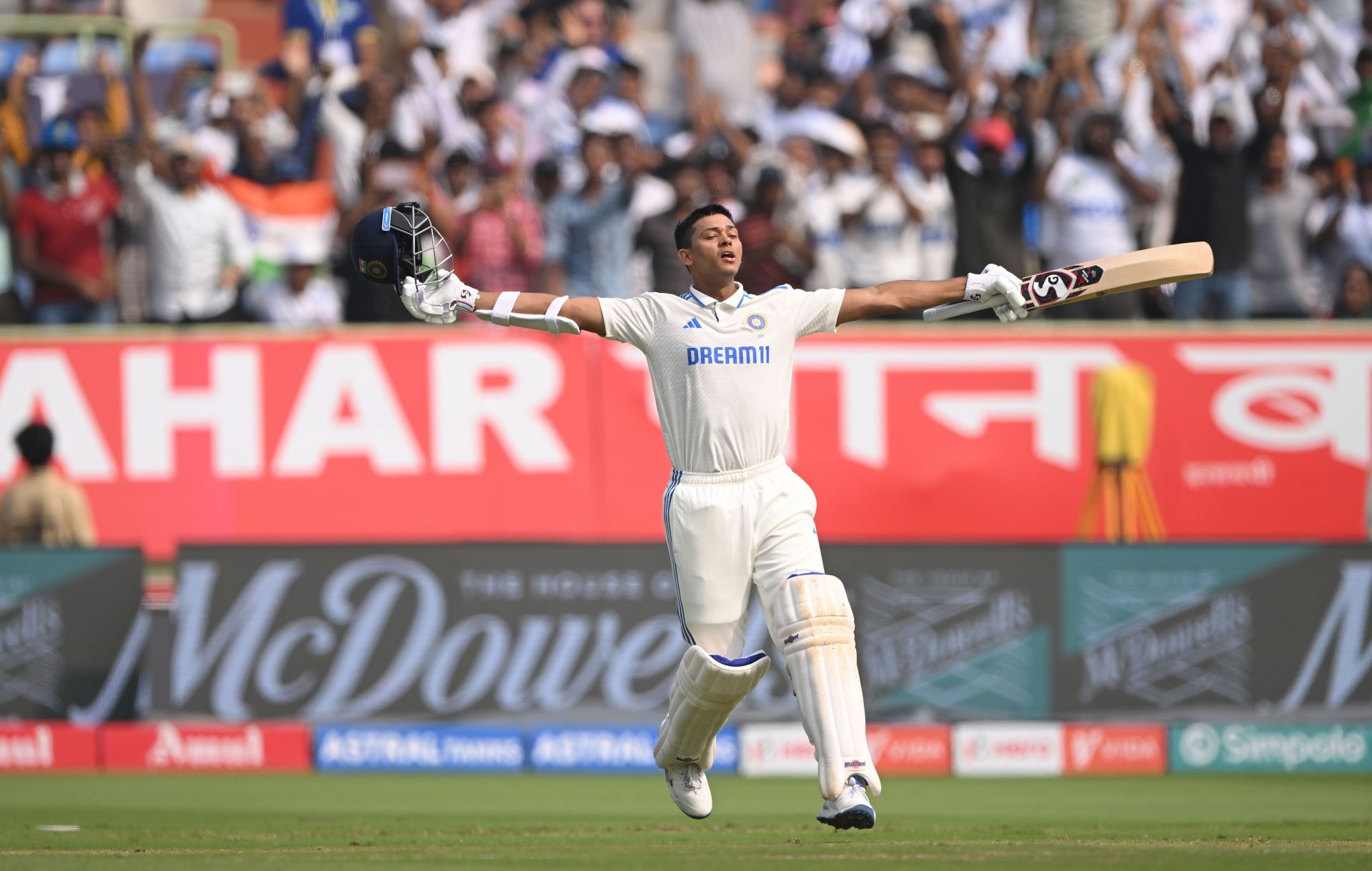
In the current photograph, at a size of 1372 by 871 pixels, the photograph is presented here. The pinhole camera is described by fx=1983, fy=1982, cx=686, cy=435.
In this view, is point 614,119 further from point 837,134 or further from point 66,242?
point 66,242

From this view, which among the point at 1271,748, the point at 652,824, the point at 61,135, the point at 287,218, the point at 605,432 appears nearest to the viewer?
the point at 652,824

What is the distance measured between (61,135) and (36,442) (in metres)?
3.25

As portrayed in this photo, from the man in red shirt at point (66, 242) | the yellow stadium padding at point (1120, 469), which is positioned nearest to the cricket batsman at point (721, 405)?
the yellow stadium padding at point (1120, 469)

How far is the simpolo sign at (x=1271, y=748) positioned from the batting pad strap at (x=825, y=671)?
486 centimetres

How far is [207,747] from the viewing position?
11031 millimetres

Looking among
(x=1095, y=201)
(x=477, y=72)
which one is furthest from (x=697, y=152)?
(x=1095, y=201)

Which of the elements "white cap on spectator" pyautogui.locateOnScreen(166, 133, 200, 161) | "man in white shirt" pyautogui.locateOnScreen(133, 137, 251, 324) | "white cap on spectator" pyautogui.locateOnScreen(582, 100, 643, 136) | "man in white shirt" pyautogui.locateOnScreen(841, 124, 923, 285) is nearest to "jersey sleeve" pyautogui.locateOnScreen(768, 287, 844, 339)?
"man in white shirt" pyautogui.locateOnScreen(841, 124, 923, 285)

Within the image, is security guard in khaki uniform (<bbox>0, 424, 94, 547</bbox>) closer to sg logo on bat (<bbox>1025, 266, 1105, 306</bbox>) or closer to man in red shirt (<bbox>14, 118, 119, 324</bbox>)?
man in red shirt (<bbox>14, 118, 119, 324</bbox>)

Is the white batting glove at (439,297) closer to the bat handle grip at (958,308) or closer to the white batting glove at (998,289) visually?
the bat handle grip at (958,308)

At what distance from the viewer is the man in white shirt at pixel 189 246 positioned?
1349 cm

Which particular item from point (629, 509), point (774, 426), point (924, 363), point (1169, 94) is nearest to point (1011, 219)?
point (924, 363)

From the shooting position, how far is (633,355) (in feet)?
43.1

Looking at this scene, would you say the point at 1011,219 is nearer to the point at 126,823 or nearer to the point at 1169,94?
the point at 1169,94

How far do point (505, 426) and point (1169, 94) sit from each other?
573 centimetres
